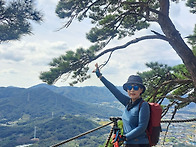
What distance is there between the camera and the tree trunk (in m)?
5.16

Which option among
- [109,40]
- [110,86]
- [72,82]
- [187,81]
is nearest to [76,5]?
[109,40]

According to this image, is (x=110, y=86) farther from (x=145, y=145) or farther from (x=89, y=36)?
(x=89, y=36)

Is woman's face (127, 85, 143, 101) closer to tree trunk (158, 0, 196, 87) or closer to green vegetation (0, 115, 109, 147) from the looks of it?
tree trunk (158, 0, 196, 87)

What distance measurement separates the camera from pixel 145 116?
75.0 inches

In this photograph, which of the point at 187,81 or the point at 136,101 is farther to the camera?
the point at 187,81

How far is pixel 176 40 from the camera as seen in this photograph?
5.38 m

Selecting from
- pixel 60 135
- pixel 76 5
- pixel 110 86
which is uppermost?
pixel 76 5

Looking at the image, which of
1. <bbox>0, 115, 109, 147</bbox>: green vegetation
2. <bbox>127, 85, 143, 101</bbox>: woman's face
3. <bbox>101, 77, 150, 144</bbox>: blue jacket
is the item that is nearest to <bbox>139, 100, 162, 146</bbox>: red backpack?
<bbox>101, 77, 150, 144</bbox>: blue jacket

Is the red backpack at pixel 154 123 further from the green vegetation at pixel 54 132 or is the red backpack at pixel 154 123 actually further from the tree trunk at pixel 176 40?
the green vegetation at pixel 54 132

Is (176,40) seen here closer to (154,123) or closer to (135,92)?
(135,92)

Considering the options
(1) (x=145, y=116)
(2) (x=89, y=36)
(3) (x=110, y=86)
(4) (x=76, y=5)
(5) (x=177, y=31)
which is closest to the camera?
(1) (x=145, y=116)

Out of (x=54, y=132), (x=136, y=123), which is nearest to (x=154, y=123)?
(x=136, y=123)

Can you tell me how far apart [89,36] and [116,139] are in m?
5.31

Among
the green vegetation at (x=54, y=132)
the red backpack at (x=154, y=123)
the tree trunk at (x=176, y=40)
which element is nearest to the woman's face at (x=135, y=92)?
the red backpack at (x=154, y=123)
